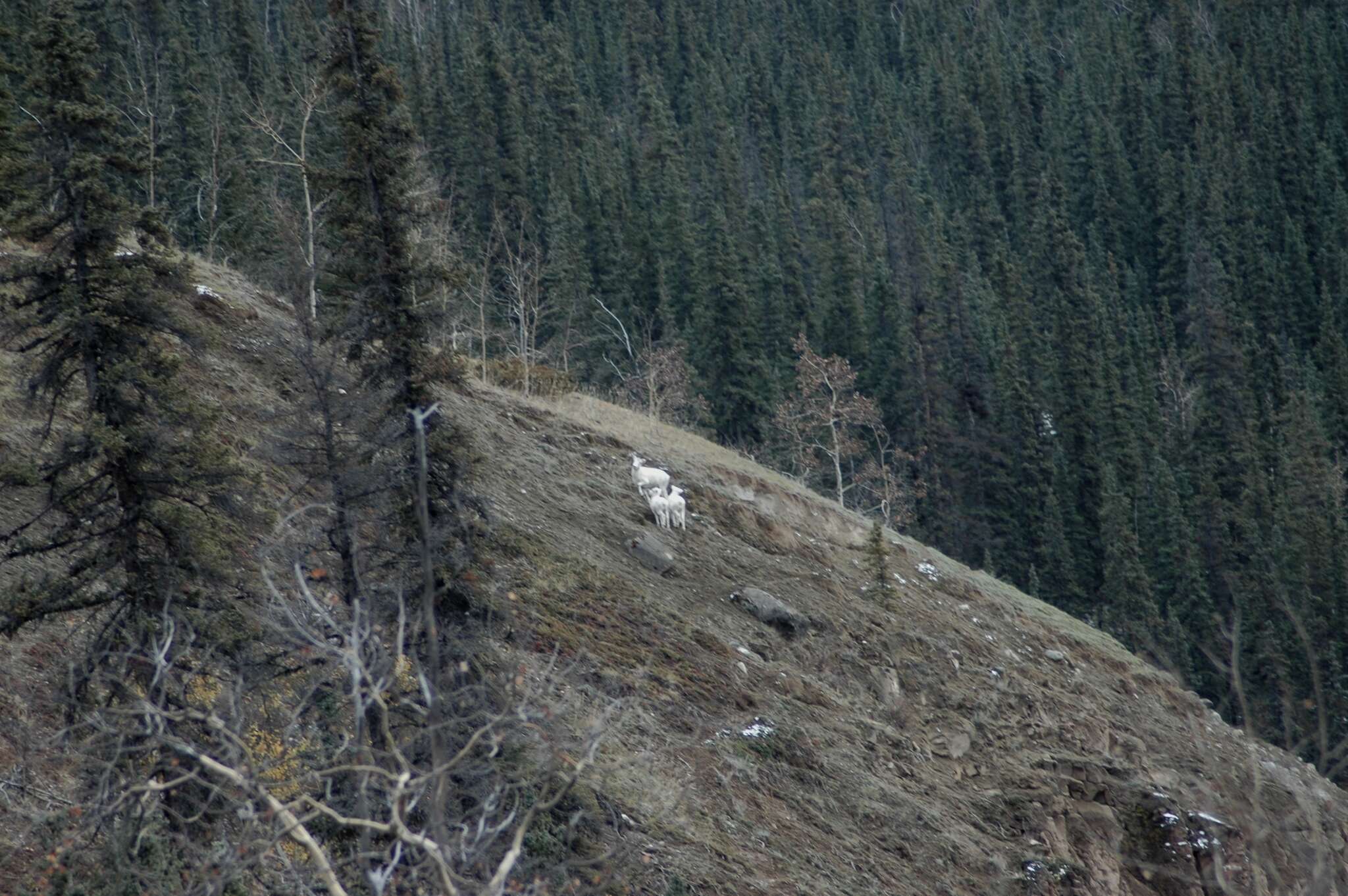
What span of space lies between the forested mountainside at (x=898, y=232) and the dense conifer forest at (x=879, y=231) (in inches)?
9.4

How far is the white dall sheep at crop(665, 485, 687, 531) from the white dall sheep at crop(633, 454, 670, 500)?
233 millimetres

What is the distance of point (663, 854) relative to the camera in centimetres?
1638

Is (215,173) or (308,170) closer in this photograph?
(308,170)

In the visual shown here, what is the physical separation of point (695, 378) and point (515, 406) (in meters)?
38.3

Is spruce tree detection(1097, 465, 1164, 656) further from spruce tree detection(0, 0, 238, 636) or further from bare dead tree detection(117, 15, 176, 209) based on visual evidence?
spruce tree detection(0, 0, 238, 636)

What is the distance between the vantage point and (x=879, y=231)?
10719cm

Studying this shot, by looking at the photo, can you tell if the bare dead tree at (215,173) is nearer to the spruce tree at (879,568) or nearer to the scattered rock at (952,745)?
the spruce tree at (879,568)

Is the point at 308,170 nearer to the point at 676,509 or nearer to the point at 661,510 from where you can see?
the point at 661,510

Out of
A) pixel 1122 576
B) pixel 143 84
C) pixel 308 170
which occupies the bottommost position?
pixel 1122 576

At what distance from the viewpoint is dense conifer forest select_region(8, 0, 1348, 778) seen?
28.3 meters

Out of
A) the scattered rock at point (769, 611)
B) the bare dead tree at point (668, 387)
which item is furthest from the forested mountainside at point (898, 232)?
the scattered rock at point (769, 611)

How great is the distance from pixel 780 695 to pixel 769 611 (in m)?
2.33

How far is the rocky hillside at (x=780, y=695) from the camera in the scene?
56.4 ft

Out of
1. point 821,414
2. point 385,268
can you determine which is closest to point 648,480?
point 385,268
